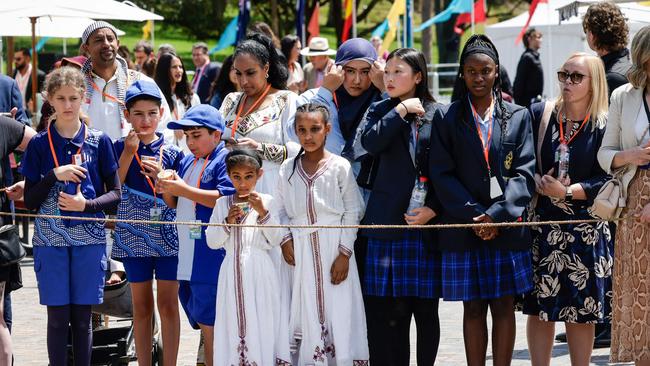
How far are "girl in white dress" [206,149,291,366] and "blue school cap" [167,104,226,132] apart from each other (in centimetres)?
31

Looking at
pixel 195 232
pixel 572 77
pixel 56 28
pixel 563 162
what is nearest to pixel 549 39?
pixel 56 28

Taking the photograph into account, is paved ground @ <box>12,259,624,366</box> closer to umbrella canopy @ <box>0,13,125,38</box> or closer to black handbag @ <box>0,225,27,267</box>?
black handbag @ <box>0,225,27,267</box>

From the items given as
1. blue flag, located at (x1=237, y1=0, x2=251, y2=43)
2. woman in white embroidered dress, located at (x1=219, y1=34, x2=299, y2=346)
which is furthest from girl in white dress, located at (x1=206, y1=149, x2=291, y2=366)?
blue flag, located at (x1=237, y1=0, x2=251, y2=43)

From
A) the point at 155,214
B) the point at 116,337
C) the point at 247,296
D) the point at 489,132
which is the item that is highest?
the point at 489,132

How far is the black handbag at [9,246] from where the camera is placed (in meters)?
6.61

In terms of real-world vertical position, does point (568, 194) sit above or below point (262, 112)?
below

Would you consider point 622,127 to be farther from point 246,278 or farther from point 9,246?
point 9,246

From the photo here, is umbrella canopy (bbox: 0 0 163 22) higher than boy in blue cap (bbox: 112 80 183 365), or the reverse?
umbrella canopy (bbox: 0 0 163 22)

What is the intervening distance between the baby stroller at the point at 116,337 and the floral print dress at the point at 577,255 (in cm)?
250

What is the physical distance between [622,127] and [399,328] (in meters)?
1.75

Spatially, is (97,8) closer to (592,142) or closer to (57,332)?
(57,332)

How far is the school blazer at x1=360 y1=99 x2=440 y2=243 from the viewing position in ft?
21.7

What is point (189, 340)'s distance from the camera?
8.75 m

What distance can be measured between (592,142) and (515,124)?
1.64 ft
